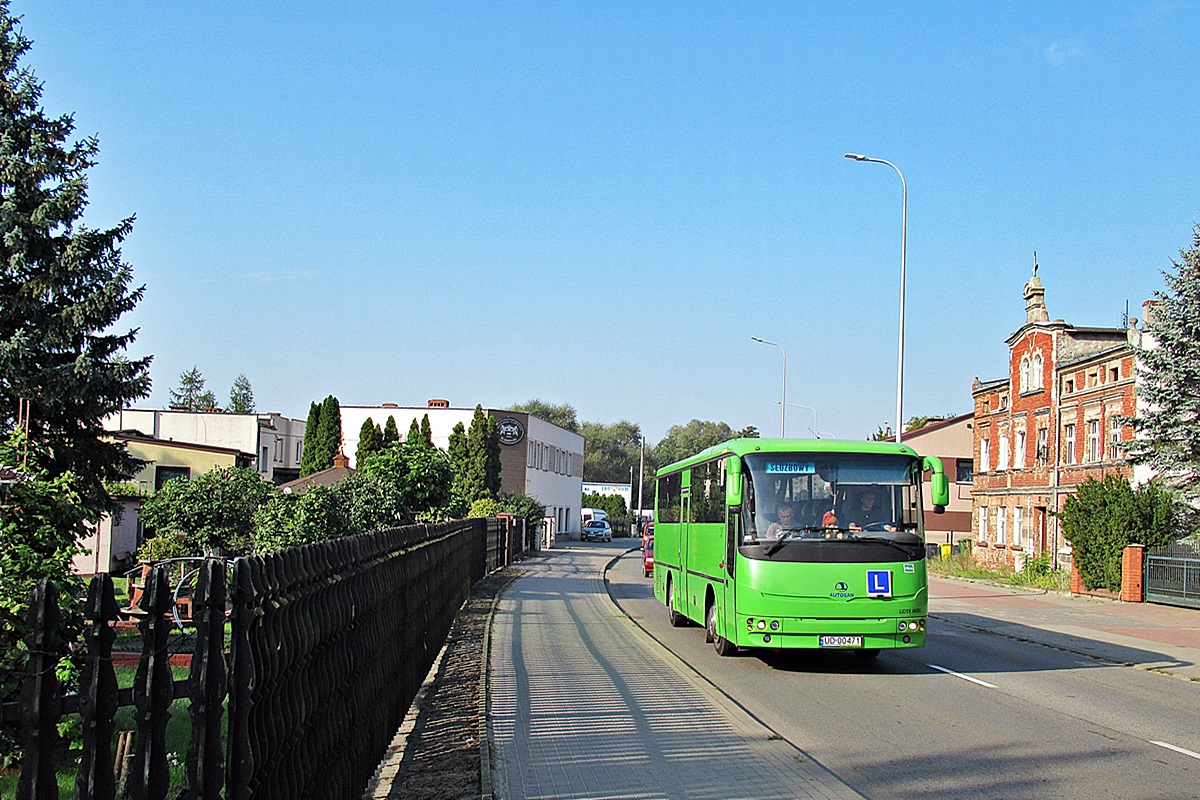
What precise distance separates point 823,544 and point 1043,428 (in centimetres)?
3682

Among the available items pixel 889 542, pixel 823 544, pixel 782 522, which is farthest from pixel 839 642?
pixel 782 522

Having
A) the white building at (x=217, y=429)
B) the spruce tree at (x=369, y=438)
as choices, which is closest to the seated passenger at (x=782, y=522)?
the white building at (x=217, y=429)

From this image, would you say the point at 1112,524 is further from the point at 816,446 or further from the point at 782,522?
the point at 782,522

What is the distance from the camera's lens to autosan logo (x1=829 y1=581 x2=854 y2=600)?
13875 millimetres

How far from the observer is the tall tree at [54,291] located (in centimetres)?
A: 2119

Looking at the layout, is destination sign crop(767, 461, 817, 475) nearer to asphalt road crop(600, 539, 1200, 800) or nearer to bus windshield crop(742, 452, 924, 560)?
bus windshield crop(742, 452, 924, 560)

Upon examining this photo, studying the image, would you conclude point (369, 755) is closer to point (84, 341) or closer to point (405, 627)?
point (405, 627)

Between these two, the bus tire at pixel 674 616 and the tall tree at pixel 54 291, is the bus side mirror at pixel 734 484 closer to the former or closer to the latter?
the bus tire at pixel 674 616

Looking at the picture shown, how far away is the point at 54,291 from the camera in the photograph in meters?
21.6

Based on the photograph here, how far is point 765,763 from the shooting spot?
8516 mm

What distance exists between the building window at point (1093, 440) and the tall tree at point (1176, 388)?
36.1 feet

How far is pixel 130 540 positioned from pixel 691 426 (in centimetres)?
14686

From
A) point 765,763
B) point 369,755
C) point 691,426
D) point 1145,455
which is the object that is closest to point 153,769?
point 369,755

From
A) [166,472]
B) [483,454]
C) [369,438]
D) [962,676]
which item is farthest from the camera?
[369,438]
